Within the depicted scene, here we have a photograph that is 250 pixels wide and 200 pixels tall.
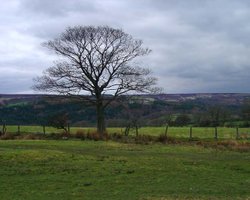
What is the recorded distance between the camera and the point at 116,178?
760 inches

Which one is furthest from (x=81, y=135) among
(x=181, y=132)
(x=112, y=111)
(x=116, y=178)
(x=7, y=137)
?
(x=112, y=111)

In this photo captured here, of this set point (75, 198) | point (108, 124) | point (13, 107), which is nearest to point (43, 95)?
point (108, 124)

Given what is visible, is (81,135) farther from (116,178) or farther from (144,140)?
(116,178)

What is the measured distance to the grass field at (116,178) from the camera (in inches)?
614

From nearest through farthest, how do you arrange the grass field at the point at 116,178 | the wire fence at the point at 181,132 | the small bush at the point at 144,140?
the grass field at the point at 116,178, the small bush at the point at 144,140, the wire fence at the point at 181,132

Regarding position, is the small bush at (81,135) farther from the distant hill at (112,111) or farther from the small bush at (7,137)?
the distant hill at (112,111)

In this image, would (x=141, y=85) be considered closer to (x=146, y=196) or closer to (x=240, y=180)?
→ (x=240, y=180)

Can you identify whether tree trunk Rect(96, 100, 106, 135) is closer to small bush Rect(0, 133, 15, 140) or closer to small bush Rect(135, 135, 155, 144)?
small bush Rect(135, 135, 155, 144)

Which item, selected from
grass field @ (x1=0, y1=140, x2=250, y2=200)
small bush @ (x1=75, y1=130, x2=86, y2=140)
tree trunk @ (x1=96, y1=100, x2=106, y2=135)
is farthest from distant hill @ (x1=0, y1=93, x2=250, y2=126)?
grass field @ (x1=0, y1=140, x2=250, y2=200)

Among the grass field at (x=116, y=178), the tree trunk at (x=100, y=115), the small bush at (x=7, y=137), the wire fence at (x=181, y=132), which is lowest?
the wire fence at (x=181, y=132)

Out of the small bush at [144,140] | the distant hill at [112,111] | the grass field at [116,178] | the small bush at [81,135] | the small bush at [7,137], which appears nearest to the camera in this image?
the grass field at [116,178]

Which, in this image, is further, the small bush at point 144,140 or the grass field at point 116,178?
the small bush at point 144,140

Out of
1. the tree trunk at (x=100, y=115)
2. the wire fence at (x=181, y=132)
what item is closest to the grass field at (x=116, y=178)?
the wire fence at (x=181, y=132)

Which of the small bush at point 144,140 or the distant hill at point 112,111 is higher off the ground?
the distant hill at point 112,111
